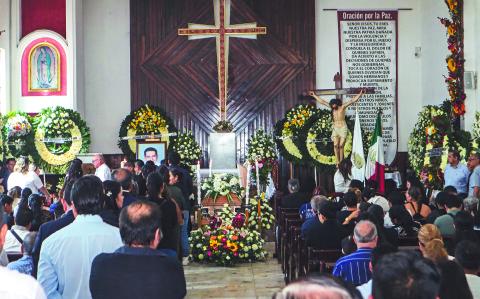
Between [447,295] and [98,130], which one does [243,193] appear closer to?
[98,130]

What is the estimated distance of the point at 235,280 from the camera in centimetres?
963

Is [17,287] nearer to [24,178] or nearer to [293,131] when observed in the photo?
[24,178]

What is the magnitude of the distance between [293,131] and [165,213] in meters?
10.6

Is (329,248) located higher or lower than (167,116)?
lower

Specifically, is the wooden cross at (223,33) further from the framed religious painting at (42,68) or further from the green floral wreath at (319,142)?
the framed religious painting at (42,68)

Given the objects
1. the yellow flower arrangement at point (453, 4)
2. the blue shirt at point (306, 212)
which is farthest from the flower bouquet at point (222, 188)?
the yellow flower arrangement at point (453, 4)

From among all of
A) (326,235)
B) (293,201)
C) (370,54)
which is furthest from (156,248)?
(370,54)

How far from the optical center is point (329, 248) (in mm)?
7246

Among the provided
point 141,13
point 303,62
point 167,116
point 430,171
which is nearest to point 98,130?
point 167,116

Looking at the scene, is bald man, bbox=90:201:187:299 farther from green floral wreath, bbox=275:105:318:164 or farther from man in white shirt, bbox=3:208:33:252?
green floral wreath, bbox=275:105:318:164

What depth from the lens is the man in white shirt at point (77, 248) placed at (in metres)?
4.09

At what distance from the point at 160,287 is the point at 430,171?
1114cm

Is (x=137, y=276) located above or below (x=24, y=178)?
below

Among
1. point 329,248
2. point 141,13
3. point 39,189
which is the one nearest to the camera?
point 329,248
